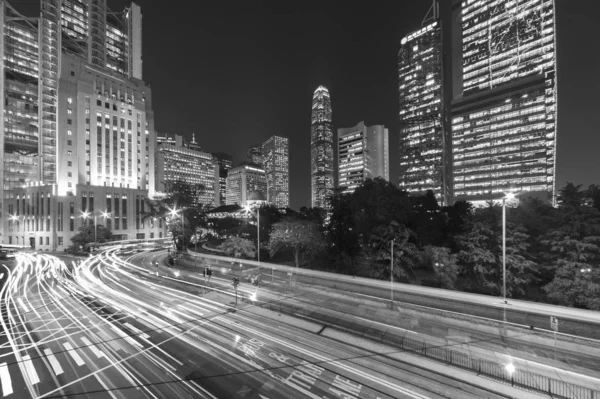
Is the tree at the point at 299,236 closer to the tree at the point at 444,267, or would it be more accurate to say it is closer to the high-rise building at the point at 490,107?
the tree at the point at 444,267

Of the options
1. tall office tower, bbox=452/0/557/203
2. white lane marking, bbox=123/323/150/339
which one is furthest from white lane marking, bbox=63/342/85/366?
tall office tower, bbox=452/0/557/203

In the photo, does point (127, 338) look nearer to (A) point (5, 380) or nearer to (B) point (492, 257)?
(A) point (5, 380)

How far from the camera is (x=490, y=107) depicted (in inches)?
5187

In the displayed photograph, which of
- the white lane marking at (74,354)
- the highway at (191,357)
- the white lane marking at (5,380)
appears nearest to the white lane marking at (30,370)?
the highway at (191,357)

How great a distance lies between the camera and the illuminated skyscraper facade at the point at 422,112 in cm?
16912

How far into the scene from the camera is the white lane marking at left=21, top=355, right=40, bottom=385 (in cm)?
1114

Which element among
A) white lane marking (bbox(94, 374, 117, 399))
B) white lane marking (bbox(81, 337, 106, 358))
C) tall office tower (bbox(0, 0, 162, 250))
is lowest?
white lane marking (bbox(81, 337, 106, 358))

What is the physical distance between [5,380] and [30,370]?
776 millimetres

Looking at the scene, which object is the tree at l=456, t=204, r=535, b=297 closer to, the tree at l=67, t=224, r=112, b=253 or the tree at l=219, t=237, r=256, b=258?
the tree at l=219, t=237, r=256, b=258

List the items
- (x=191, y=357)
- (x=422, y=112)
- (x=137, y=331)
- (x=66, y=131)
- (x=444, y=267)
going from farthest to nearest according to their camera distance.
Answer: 1. (x=422, y=112)
2. (x=66, y=131)
3. (x=444, y=267)
4. (x=137, y=331)
5. (x=191, y=357)

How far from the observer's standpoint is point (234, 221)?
7338cm

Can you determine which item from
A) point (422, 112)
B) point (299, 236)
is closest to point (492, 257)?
point (299, 236)

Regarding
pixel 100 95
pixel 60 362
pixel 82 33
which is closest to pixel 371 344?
Result: pixel 60 362

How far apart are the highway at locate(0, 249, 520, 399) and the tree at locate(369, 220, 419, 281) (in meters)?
13.9
